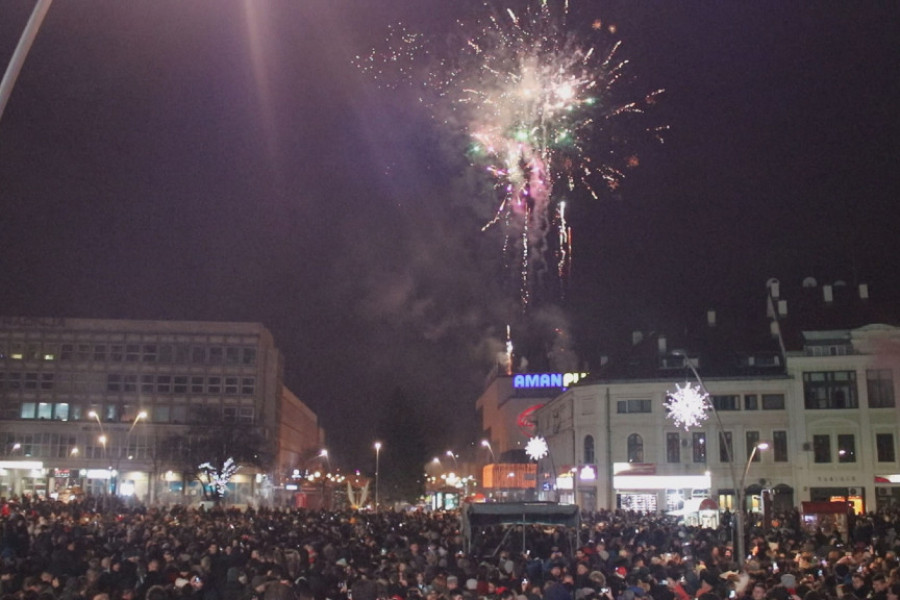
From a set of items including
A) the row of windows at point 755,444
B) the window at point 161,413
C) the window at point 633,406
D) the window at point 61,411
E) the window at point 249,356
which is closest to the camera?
the row of windows at point 755,444

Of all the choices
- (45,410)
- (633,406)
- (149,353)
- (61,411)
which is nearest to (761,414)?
(633,406)

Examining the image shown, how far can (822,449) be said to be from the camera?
60.3 meters

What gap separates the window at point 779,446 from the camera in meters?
61.6

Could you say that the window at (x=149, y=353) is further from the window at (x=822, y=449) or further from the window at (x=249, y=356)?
the window at (x=822, y=449)

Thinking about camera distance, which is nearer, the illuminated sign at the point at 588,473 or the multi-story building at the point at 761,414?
the multi-story building at the point at 761,414

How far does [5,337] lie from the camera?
9012 cm

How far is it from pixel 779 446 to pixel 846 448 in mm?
4023

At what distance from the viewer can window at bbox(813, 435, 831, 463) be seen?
2368 inches

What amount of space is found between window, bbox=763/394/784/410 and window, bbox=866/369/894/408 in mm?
5406

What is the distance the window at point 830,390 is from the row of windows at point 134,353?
171 ft

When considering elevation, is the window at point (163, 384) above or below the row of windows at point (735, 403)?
above

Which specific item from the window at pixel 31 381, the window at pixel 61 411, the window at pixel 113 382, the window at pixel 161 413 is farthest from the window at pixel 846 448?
the window at pixel 31 381

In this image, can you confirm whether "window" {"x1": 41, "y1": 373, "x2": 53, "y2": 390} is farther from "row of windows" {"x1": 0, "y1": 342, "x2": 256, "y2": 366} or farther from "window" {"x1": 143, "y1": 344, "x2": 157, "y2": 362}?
"window" {"x1": 143, "y1": 344, "x2": 157, "y2": 362}

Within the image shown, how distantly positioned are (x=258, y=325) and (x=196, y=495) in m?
17.0
